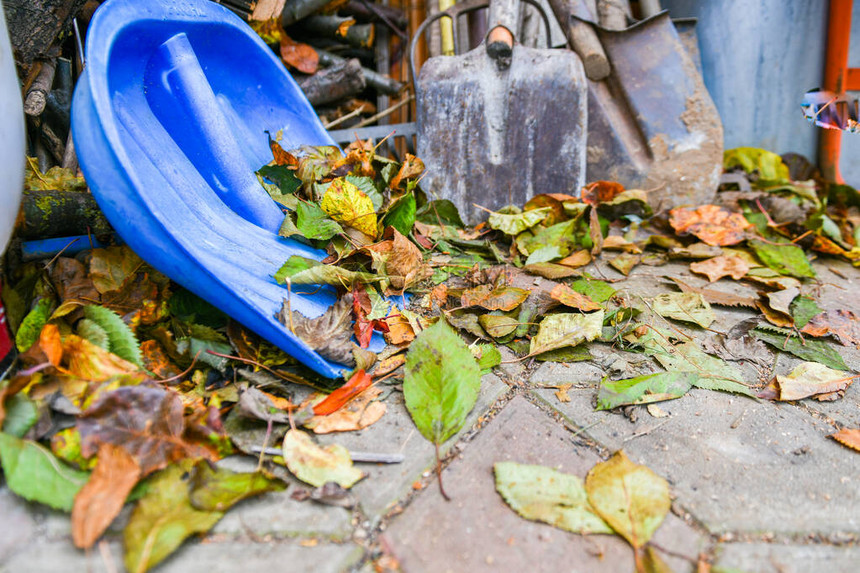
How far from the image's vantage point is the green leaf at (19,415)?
0.73 metres

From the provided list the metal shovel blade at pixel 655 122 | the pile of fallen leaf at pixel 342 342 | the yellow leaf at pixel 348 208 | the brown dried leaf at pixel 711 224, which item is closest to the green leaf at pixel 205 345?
the pile of fallen leaf at pixel 342 342

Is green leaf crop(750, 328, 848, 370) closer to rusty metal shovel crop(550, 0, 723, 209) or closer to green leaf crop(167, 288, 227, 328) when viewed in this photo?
rusty metal shovel crop(550, 0, 723, 209)

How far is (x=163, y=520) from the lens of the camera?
2.16ft

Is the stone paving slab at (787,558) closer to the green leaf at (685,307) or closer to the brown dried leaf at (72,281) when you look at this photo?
the green leaf at (685,307)

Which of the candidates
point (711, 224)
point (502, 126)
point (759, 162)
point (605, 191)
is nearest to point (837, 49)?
point (759, 162)

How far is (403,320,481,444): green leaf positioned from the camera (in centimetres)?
87

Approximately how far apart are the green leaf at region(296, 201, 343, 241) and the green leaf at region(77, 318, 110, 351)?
0.50m

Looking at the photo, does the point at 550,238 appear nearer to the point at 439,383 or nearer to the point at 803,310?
the point at 803,310

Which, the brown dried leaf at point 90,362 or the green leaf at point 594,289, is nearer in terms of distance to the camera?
the brown dried leaf at point 90,362

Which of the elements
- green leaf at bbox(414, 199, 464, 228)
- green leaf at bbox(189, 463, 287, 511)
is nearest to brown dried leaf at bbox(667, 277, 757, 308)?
green leaf at bbox(414, 199, 464, 228)

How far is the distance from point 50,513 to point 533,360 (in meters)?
0.88

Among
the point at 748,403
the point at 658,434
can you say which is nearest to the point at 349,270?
the point at 658,434

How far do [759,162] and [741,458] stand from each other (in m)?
2.40

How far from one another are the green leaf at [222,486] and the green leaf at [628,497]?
47cm
